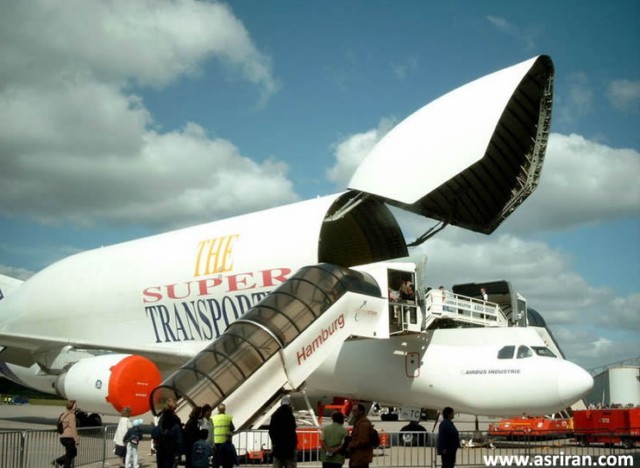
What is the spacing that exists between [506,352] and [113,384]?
9.51 m

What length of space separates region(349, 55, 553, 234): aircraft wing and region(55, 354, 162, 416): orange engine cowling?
23.5ft

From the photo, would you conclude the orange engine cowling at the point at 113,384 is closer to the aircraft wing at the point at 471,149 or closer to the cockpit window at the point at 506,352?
the aircraft wing at the point at 471,149

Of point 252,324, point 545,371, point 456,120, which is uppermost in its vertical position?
point 456,120

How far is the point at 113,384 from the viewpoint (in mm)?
18703

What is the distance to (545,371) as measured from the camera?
626 inches

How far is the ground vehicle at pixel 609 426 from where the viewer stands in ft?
59.8

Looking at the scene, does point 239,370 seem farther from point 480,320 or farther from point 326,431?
point 480,320

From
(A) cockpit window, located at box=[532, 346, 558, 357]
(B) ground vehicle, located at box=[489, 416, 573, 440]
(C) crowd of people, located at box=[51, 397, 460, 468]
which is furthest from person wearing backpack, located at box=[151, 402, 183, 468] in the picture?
(B) ground vehicle, located at box=[489, 416, 573, 440]

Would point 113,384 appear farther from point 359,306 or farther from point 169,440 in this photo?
point 169,440

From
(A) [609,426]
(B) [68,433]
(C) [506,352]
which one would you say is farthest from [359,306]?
(A) [609,426]

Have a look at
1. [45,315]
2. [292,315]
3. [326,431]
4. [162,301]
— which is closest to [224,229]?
[162,301]

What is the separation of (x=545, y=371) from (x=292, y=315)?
5.46 meters

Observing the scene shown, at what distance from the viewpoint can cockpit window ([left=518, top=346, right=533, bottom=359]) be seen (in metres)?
16.4

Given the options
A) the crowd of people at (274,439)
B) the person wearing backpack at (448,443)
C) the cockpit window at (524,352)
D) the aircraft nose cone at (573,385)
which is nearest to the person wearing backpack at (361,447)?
the crowd of people at (274,439)
